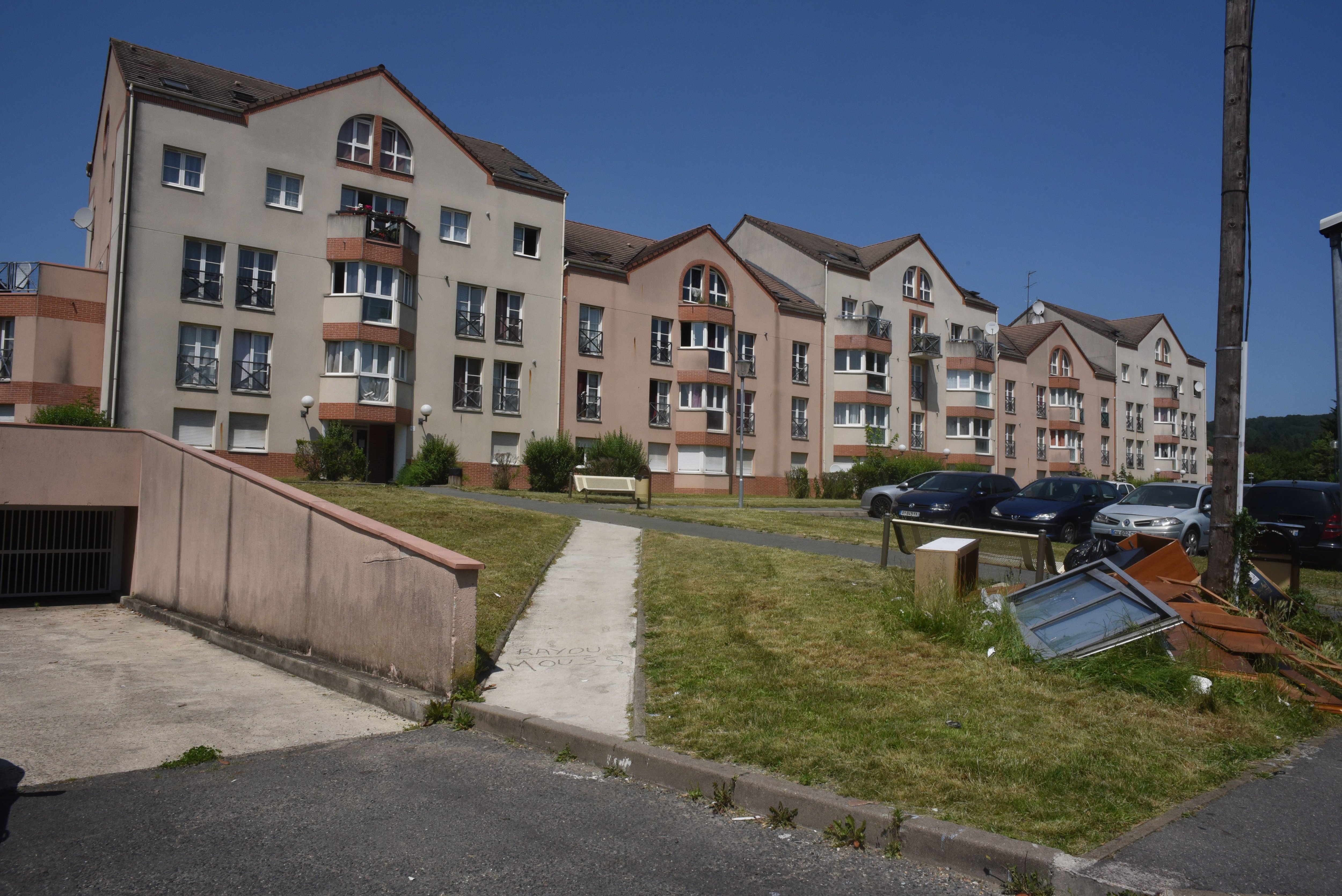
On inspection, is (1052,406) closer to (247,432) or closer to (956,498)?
(956,498)

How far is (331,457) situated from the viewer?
98.4 ft

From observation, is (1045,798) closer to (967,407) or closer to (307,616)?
(307,616)

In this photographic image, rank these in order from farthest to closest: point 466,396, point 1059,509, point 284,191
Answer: point 466,396 < point 284,191 < point 1059,509

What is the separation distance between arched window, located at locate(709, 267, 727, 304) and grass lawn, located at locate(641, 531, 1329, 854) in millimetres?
33222

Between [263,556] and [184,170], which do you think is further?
[184,170]

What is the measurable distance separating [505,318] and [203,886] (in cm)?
3311

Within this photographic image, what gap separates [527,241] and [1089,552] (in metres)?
29.1

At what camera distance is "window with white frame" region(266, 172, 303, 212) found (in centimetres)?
3069

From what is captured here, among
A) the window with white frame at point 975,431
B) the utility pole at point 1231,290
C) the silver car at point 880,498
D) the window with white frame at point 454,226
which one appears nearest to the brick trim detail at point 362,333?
the window with white frame at point 454,226

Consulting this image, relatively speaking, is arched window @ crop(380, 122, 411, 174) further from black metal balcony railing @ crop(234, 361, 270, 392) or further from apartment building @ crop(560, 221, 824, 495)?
black metal balcony railing @ crop(234, 361, 270, 392)

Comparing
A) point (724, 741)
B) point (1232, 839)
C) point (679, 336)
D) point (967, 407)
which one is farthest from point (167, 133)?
point (967, 407)

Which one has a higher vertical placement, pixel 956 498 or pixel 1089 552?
pixel 956 498

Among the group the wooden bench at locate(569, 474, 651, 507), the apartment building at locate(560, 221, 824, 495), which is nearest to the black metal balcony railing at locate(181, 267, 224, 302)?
the apartment building at locate(560, 221, 824, 495)

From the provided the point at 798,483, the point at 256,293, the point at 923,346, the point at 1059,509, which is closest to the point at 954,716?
the point at 1059,509
